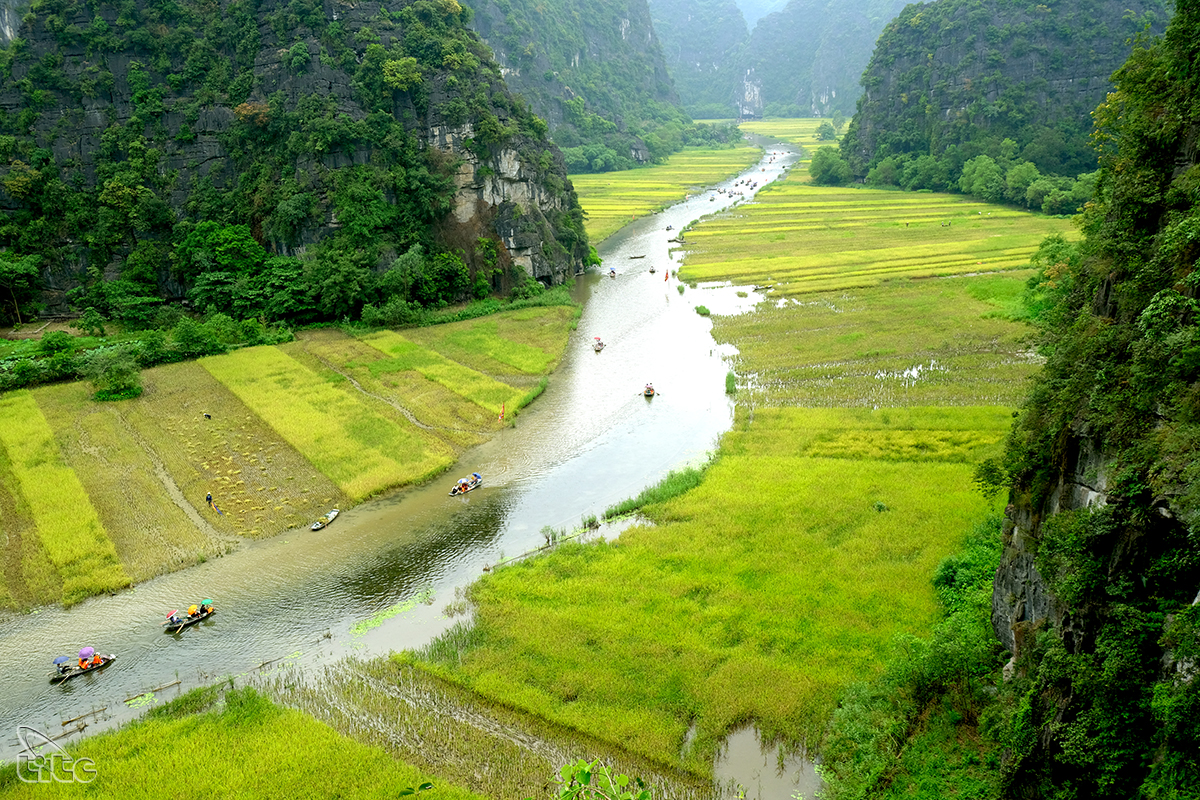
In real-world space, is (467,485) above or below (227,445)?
below

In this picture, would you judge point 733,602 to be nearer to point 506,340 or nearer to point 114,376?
point 506,340

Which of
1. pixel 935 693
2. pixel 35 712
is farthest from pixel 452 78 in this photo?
pixel 935 693

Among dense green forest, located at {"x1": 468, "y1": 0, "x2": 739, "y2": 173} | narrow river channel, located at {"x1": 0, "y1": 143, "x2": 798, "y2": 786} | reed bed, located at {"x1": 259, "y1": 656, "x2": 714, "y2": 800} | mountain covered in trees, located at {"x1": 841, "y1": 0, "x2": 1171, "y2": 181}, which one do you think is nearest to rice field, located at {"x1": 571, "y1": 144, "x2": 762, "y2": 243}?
dense green forest, located at {"x1": 468, "y1": 0, "x2": 739, "y2": 173}

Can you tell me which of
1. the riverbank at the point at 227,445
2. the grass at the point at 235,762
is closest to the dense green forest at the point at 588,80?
the riverbank at the point at 227,445

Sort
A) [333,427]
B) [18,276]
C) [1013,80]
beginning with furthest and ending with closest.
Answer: [1013,80]
[18,276]
[333,427]

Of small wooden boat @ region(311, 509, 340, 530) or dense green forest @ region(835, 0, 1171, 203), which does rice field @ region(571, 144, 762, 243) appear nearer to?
dense green forest @ region(835, 0, 1171, 203)
